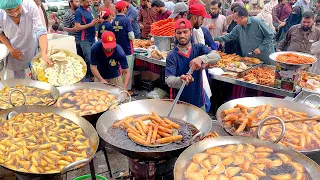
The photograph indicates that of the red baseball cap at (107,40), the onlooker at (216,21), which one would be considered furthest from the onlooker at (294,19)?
the red baseball cap at (107,40)

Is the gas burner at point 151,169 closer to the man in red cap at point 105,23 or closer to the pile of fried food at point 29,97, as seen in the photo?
the pile of fried food at point 29,97

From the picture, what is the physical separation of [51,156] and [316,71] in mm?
5558

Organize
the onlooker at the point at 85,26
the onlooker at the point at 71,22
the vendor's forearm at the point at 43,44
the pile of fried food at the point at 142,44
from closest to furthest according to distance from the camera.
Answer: the vendor's forearm at the point at 43,44 → the onlooker at the point at 85,26 → the pile of fried food at the point at 142,44 → the onlooker at the point at 71,22

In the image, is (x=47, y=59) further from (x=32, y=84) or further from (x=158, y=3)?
(x=158, y=3)

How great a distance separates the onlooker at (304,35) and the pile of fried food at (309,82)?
1.58 m

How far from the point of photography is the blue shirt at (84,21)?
7.36 meters

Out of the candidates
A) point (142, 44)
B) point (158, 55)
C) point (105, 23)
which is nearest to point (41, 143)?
point (158, 55)

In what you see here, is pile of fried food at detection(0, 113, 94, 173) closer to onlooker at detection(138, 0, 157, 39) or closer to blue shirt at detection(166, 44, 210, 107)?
blue shirt at detection(166, 44, 210, 107)

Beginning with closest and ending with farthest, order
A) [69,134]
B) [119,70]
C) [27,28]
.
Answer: [69,134] → [27,28] → [119,70]

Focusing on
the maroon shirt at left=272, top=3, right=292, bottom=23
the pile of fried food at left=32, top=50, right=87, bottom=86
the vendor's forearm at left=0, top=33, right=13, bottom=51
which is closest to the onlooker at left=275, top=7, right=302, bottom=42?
the maroon shirt at left=272, top=3, right=292, bottom=23

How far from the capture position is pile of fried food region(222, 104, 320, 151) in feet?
8.50

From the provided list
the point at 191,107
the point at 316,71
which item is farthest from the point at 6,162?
the point at 316,71

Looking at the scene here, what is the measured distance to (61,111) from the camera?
3262mm

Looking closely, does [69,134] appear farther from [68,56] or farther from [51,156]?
[68,56]
